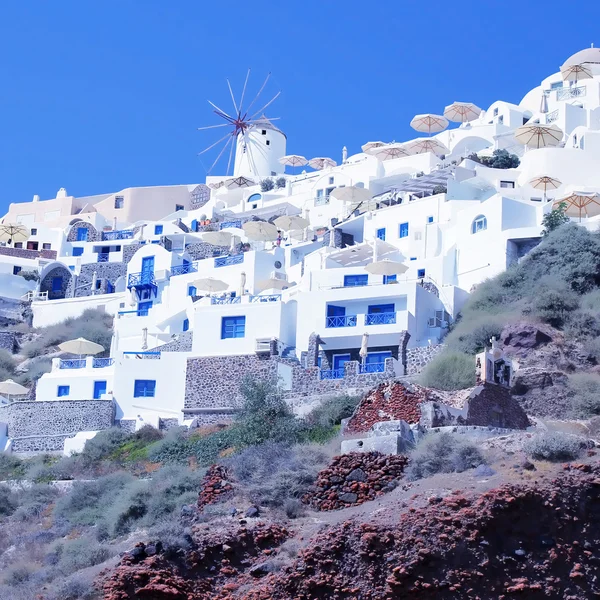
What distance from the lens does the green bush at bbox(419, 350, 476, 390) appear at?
37.6m

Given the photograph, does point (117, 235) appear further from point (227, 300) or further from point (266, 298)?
point (266, 298)

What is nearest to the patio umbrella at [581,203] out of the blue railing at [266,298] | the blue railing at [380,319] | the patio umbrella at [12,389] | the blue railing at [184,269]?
the blue railing at [380,319]

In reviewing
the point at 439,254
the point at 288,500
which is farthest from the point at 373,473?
the point at 439,254

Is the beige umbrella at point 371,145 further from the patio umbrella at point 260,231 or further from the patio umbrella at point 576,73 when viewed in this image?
the patio umbrella at point 260,231

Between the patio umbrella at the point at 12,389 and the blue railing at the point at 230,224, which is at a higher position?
the blue railing at the point at 230,224

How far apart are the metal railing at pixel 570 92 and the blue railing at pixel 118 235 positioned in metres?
27.7

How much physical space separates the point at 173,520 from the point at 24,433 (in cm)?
2027

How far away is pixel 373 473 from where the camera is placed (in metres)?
27.0

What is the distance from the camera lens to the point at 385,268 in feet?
160

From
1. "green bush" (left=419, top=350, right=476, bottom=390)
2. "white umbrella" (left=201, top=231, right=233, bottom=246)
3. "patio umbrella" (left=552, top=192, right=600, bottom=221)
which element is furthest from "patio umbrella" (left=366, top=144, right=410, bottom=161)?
"green bush" (left=419, top=350, right=476, bottom=390)

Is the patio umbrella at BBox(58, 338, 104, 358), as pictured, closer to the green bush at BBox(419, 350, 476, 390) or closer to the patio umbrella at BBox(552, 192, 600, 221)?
the green bush at BBox(419, 350, 476, 390)

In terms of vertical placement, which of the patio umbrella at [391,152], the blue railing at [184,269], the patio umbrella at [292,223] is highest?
the patio umbrella at [391,152]

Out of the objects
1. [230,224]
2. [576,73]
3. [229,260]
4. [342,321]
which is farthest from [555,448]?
[576,73]

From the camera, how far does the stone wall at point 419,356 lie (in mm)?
43562
